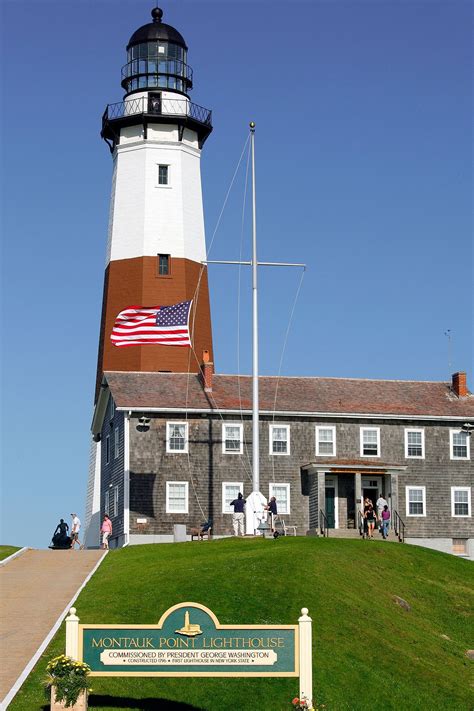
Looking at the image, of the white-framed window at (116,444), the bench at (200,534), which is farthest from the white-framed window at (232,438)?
the white-framed window at (116,444)

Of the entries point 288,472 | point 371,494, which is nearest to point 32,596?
point 288,472

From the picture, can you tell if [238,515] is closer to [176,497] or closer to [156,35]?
[176,497]

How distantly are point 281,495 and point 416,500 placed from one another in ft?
19.0

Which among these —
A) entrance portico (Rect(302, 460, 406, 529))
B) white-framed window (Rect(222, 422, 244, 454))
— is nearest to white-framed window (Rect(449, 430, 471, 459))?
entrance portico (Rect(302, 460, 406, 529))

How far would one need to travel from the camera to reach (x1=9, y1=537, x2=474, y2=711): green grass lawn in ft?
85.4

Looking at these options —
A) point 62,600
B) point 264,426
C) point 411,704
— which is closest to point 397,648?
point 411,704

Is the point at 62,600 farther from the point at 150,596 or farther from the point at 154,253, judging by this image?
the point at 154,253

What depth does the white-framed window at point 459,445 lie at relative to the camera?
5509 centimetres

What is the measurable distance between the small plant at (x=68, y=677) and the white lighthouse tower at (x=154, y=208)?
3691 cm

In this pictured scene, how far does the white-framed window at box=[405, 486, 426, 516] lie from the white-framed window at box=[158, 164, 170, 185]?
20164 mm

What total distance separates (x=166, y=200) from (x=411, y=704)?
131 feet

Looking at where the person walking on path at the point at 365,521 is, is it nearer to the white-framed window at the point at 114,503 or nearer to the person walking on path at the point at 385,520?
the person walking on path at the point at 385,520

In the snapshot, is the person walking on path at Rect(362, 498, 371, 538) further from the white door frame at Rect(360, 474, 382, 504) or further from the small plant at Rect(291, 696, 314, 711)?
the small plant at Rect(291, 696, 314, 711)

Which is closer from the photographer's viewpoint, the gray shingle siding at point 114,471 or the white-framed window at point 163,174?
the gray shingle siding at point 114,471
